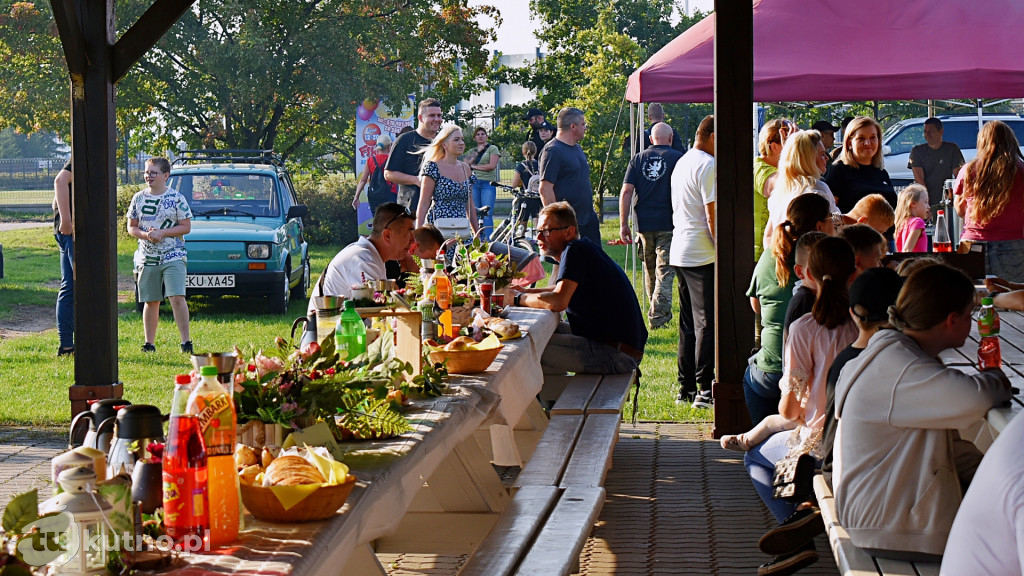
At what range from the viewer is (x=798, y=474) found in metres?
4.48

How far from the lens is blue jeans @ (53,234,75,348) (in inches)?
396

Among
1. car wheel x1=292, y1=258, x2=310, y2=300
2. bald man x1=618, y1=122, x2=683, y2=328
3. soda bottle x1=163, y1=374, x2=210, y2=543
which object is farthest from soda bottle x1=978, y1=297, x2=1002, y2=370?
car wheel x1=292, y1=258, x2=310, y2=300

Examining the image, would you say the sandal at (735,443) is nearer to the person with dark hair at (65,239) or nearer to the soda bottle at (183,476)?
the soda bottle at (183,476)

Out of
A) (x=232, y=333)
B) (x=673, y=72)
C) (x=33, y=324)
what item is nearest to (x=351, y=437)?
(x=673, y=72)

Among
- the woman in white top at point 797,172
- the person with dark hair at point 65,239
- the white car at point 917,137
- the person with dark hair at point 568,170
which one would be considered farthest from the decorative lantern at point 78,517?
the white car at point 917,137

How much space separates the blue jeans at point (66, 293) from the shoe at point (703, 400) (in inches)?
205

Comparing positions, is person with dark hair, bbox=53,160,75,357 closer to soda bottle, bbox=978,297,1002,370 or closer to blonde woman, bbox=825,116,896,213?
blonde woman, bbox=825,116,896,213

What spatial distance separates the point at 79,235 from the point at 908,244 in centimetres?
599

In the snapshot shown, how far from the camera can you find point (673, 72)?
907 centimetres

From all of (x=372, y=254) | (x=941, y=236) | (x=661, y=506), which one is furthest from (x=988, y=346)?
(x=941, y=236)

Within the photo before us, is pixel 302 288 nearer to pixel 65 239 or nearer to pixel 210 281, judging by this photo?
pixel 210 281

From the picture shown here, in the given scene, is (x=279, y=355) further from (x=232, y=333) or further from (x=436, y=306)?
(x=232, y=333)

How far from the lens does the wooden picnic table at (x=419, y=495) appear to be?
2420 mm

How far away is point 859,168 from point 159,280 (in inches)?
238
